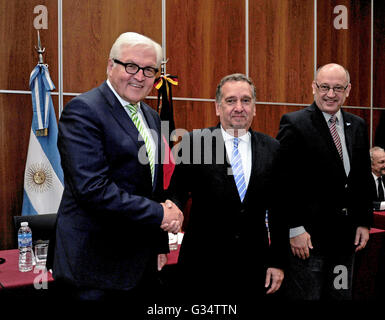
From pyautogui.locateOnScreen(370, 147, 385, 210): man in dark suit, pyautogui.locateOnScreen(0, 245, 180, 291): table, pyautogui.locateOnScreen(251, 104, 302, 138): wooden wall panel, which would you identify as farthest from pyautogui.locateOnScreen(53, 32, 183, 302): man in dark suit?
pyautogui.locateOnScreen(370, 147, 385, 210): man in dark suit

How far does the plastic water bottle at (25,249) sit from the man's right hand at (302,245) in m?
1.55

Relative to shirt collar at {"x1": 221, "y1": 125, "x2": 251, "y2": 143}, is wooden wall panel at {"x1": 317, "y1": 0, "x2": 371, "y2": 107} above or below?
above

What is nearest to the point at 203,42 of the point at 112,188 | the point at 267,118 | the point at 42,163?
the point at 267,118

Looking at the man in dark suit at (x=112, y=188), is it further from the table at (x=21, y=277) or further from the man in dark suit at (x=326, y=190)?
the man in dark suit at (x=326, y=190)

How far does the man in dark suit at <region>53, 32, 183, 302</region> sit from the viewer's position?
4.67ft

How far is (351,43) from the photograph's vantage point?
17.7ft

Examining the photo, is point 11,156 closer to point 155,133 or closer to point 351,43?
point 155,133

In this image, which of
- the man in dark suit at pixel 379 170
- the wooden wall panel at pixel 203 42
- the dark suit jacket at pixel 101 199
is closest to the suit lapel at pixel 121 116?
the dark suit jacket at pixel 101 199

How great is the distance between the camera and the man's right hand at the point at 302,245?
205 centimetres

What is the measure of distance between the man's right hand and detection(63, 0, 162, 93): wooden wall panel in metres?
2.69

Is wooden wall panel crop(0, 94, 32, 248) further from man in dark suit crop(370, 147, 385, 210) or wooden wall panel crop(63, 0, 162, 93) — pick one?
man in dark suit crop(370, 147, 385, 210)

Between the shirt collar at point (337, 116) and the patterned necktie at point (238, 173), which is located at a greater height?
the shirt collar at point (337, 116)
